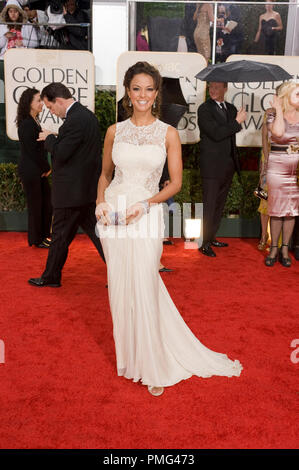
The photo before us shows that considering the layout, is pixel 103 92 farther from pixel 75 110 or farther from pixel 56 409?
pixel 56 409

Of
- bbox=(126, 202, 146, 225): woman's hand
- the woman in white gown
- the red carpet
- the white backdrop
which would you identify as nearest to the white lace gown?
the woman in white gown

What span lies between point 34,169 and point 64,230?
5.71 feet

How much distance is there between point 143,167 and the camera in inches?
117

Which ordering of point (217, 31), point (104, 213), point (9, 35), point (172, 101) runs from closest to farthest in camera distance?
point (104, 213), point (172, 101), point (9, 35), point (217, 31)

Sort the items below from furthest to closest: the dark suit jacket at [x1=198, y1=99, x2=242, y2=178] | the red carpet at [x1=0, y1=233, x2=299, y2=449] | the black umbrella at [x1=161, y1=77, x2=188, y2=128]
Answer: the black umbrella at [x1=161, y1=77, x2=188, y2=128] < the dark suit jacket at [x1=198, y1=99, x2=242, y2=178] < the red carpet at [x1=0, y1=233, x2=299, y2=449]

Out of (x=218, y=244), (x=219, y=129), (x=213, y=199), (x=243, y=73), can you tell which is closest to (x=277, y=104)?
(x=243, y=73)

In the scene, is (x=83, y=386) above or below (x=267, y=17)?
below

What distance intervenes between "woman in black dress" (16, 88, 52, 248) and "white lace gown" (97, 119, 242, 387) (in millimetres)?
3352

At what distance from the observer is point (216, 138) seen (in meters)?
5.93

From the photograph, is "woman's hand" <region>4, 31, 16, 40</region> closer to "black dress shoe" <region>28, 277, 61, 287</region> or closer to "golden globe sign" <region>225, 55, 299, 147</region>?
"golden globe sign" <region>225, 55, 299, 147</region>

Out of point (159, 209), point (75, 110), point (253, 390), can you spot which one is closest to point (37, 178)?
point (75, 110)

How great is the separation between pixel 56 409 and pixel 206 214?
381 cm

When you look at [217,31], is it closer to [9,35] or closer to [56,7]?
[56,7]

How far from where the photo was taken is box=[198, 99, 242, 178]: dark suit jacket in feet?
19.4
